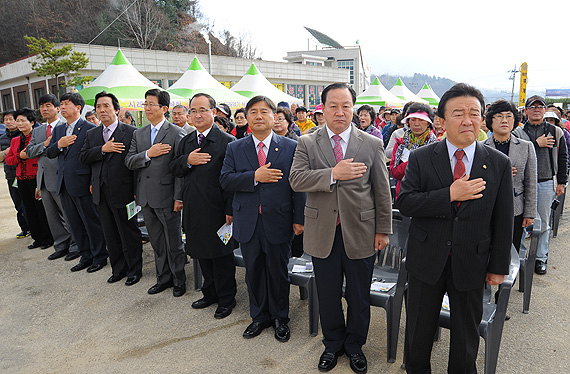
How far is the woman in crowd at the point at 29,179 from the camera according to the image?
16.6ft

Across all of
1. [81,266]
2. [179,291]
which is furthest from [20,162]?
[179,291]

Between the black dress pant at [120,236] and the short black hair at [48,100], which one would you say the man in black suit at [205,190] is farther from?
the short black hair at [48,100]

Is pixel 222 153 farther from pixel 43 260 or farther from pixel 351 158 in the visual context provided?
pixel 43 260

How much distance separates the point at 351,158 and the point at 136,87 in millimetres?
8014

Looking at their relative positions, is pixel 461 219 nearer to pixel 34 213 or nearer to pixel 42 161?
pixel 42 161

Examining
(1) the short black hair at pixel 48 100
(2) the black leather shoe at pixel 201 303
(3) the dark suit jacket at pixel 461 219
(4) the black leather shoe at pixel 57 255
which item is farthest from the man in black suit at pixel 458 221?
(4) the black leather shoe at pixel 57 255

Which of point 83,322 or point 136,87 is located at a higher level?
point 136,87

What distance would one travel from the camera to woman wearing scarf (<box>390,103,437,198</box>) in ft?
11.7

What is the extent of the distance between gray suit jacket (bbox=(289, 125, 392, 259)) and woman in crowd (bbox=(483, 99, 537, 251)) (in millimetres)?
1455

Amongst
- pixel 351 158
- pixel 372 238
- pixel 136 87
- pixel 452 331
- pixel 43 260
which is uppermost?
pixel 136 87

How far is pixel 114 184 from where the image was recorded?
3818mm

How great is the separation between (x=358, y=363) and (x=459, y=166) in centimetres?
146

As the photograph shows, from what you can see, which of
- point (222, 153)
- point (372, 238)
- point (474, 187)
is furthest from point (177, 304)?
point (474, 187)

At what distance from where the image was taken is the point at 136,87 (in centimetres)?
892
